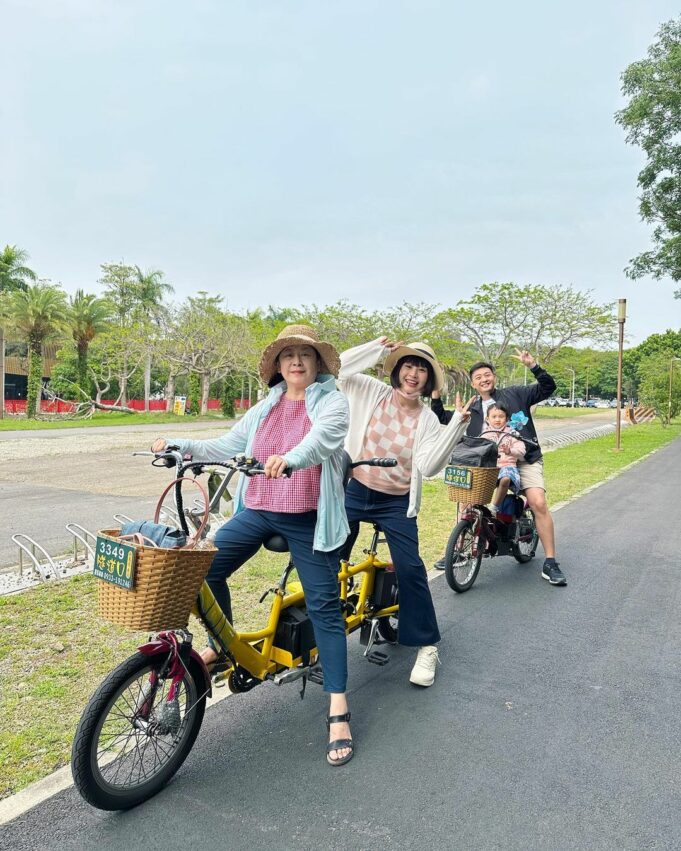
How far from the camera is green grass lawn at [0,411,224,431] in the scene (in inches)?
1069

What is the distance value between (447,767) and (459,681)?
2.87 feet

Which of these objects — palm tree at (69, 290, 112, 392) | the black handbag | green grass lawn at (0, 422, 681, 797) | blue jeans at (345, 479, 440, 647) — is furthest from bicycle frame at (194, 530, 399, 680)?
palm tree at (69, 290, 112, 392)

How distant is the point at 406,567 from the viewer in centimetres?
360

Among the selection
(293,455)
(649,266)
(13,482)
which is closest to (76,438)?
(13,482)

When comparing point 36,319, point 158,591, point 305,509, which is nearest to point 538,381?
point 305,509

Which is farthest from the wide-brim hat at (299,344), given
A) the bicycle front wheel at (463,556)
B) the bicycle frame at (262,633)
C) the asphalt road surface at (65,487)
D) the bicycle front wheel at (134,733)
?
the asphalt road surface at (65,487)

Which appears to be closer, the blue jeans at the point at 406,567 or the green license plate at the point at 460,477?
the blue jeans at the point at 406,567

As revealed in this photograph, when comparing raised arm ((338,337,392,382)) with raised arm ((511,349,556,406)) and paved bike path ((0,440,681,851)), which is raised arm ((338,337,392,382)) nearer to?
paved bike path ((0,440,681,851))

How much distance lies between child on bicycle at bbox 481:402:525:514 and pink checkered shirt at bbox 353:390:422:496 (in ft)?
6.94

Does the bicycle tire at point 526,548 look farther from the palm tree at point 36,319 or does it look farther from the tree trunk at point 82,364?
the tree trunk at point 82,364

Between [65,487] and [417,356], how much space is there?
8918 mm

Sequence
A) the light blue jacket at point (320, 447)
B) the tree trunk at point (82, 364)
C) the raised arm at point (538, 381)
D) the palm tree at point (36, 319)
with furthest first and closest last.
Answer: the tree trunk at point (82, 364), the palm tree at point (36, 319), the raised arm at point (538, 381), the light blue jacket at point (320, 447)

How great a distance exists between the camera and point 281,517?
2959mm

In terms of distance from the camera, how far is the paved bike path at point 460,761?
7.69 ft
